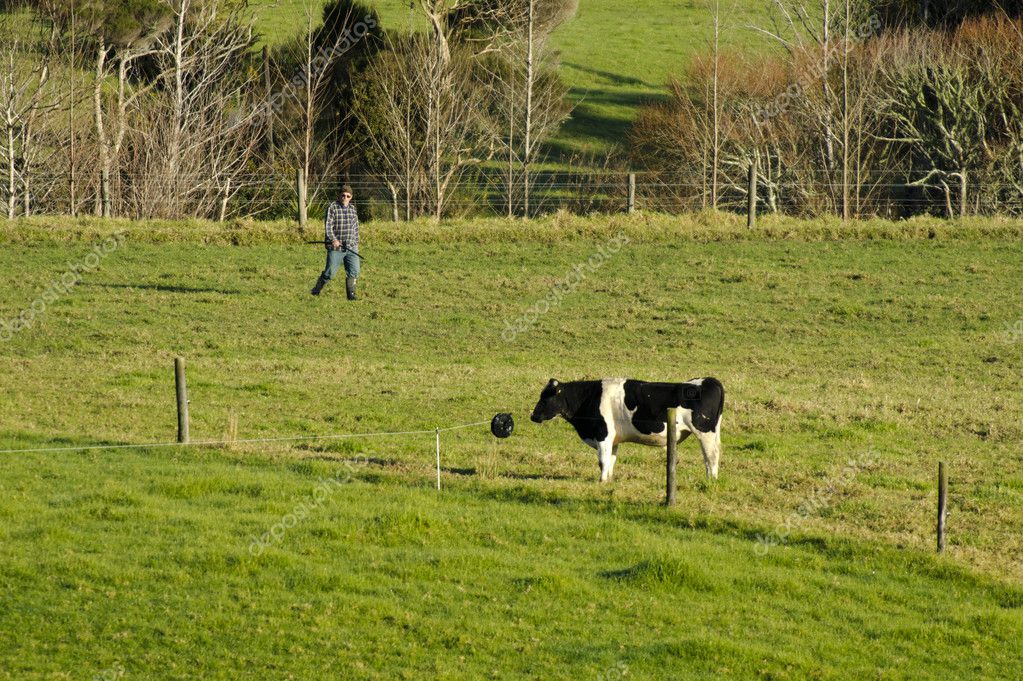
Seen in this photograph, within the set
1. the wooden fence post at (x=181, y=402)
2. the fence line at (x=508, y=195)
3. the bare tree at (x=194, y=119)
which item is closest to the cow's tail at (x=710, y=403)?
the wooden fence post at (x=181, y=402)

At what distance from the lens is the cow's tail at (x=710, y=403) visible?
50.3ft

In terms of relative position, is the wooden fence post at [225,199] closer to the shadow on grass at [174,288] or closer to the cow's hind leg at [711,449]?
the shadow on grass at [174,288]

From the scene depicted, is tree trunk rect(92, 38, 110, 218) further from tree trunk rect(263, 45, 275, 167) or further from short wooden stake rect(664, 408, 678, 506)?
short wooden stake rect(664, 408, 678, 506)

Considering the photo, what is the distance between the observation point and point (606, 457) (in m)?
15.3

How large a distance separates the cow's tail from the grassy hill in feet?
163

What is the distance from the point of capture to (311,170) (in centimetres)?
5297

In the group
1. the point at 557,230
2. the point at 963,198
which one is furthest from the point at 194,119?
the point at 963,198

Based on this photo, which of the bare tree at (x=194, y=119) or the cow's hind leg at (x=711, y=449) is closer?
the cow's hind leg at (x=711, y=449)

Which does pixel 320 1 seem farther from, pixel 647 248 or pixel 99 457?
pixel 99 457

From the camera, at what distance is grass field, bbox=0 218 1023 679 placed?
1076 centimetres

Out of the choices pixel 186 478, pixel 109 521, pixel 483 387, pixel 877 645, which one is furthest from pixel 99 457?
pixel 877 645

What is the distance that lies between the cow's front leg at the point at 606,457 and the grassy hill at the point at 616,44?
164 ft

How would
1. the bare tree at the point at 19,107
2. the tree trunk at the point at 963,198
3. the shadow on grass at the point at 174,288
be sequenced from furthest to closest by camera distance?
the bare tree at the point at 19,107 < the tree trunk at the point at 963,198 < the shadow on grass at the point at 174,288

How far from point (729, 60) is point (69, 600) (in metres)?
53.5
